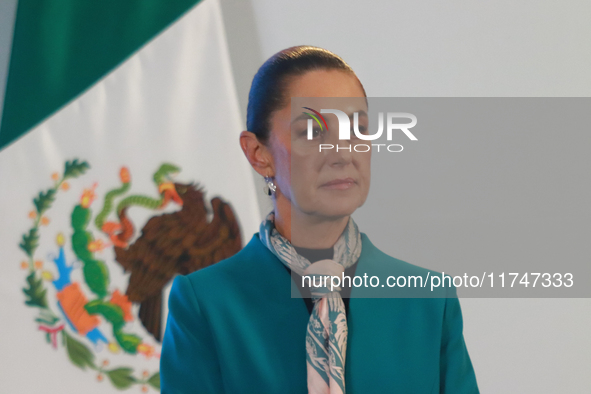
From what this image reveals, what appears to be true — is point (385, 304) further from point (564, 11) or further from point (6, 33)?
point (6, 33)

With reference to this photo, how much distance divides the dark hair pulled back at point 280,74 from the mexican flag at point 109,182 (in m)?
1.08

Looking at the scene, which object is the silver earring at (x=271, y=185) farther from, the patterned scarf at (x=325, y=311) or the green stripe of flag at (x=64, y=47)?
the green stripe of flag at (x=64, y=47)

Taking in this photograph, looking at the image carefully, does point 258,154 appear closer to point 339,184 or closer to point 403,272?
point 339,184

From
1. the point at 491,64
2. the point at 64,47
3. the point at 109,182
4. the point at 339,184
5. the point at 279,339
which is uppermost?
the point at 64,47

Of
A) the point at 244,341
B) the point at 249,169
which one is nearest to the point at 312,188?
the point at 244,341

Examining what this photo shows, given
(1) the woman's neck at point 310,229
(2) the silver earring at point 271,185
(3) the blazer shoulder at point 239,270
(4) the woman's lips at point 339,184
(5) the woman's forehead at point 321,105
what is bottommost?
(3) the blazer shoulder at point 239,270

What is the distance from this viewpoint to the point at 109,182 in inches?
79.1

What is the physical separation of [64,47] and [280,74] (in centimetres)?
146

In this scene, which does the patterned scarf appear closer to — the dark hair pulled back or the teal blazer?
the teal blazer

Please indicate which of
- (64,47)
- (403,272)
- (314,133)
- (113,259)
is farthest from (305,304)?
(64,47)

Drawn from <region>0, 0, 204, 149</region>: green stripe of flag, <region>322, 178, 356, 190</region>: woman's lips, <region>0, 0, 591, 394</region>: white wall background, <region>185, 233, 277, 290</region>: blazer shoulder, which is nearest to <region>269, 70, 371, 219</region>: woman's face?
<region>322, 178, 356, 190</region>: woman's lips

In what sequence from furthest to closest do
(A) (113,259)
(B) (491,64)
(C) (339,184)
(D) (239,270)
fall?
1. (A) (113,259)
2. (B) (491,64)
3. (D) (239,270)
4. (C) (339,184)

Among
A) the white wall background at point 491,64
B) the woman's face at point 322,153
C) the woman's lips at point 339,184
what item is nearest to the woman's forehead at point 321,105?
the woman's face at point 322,153

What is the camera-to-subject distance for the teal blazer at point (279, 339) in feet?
2.87
